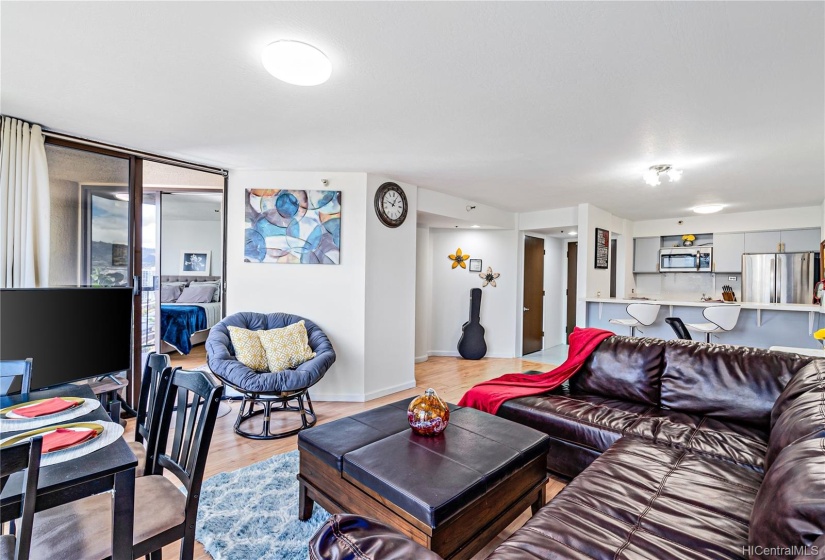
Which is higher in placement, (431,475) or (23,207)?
(23,207)

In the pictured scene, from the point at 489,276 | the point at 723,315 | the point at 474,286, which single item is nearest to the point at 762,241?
the point at 723,315

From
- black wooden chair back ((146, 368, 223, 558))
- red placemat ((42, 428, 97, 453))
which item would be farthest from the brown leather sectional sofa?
red placemat ((42, 428, 97, 453))

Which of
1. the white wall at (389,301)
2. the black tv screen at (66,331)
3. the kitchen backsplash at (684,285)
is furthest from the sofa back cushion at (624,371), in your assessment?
the kitchen backsplash at (684,285)

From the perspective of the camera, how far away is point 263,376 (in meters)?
2.98

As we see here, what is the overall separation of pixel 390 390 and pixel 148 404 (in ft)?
9.02

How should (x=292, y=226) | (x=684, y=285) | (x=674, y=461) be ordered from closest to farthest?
(x=674, y=461)
(x=292, y=226)
(x=684, y=285)

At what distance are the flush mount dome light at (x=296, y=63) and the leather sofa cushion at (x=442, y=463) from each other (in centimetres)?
187

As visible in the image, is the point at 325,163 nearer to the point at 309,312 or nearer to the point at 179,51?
the point at 309,312

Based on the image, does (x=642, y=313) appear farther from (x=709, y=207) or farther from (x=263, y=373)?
(x=263, y=373)

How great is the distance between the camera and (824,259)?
4.54m

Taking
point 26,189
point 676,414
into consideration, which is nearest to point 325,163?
point 26,189

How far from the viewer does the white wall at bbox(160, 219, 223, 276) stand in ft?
19.9

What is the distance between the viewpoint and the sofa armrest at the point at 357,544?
0.56 metres

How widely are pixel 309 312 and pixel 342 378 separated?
0.78 m
